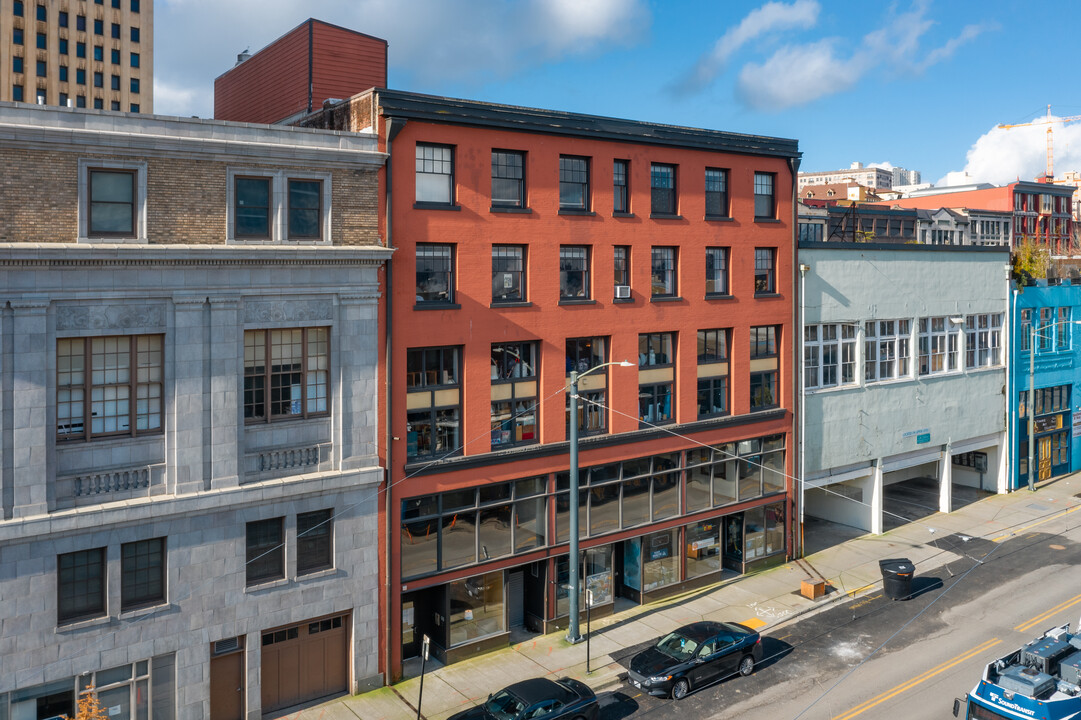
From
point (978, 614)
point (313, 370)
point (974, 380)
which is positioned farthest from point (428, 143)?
point (974, 380)

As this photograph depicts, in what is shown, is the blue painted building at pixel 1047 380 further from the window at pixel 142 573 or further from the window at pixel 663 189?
the window at pixel 142 573

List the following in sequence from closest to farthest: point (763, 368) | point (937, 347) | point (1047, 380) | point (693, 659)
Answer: point (693, 659) < point (763, 368) < point (937, 347) < point (1047, 380)

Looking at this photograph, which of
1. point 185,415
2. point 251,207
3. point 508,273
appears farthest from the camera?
point 508,273

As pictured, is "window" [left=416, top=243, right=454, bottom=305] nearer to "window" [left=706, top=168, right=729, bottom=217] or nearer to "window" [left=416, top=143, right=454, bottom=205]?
"window" [left=416, top=143, right=454, bottom=205]

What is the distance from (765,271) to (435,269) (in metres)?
15.2

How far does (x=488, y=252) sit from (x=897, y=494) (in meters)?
30.6

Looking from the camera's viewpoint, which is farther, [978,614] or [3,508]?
[978,614]

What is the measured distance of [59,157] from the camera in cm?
2028

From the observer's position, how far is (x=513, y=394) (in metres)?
28.3

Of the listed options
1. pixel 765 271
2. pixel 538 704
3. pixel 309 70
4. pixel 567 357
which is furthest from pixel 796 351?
pixel 309 70

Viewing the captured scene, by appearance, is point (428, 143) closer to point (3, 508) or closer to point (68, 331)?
point (68, 331)

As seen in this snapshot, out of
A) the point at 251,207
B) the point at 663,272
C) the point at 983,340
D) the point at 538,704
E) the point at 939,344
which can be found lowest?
the point at 538,704

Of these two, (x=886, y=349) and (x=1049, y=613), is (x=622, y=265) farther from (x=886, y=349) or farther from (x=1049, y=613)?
(x=1049, y=613)

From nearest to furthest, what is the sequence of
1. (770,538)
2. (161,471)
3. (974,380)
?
(161,471) → (770,538) → (974,380)
